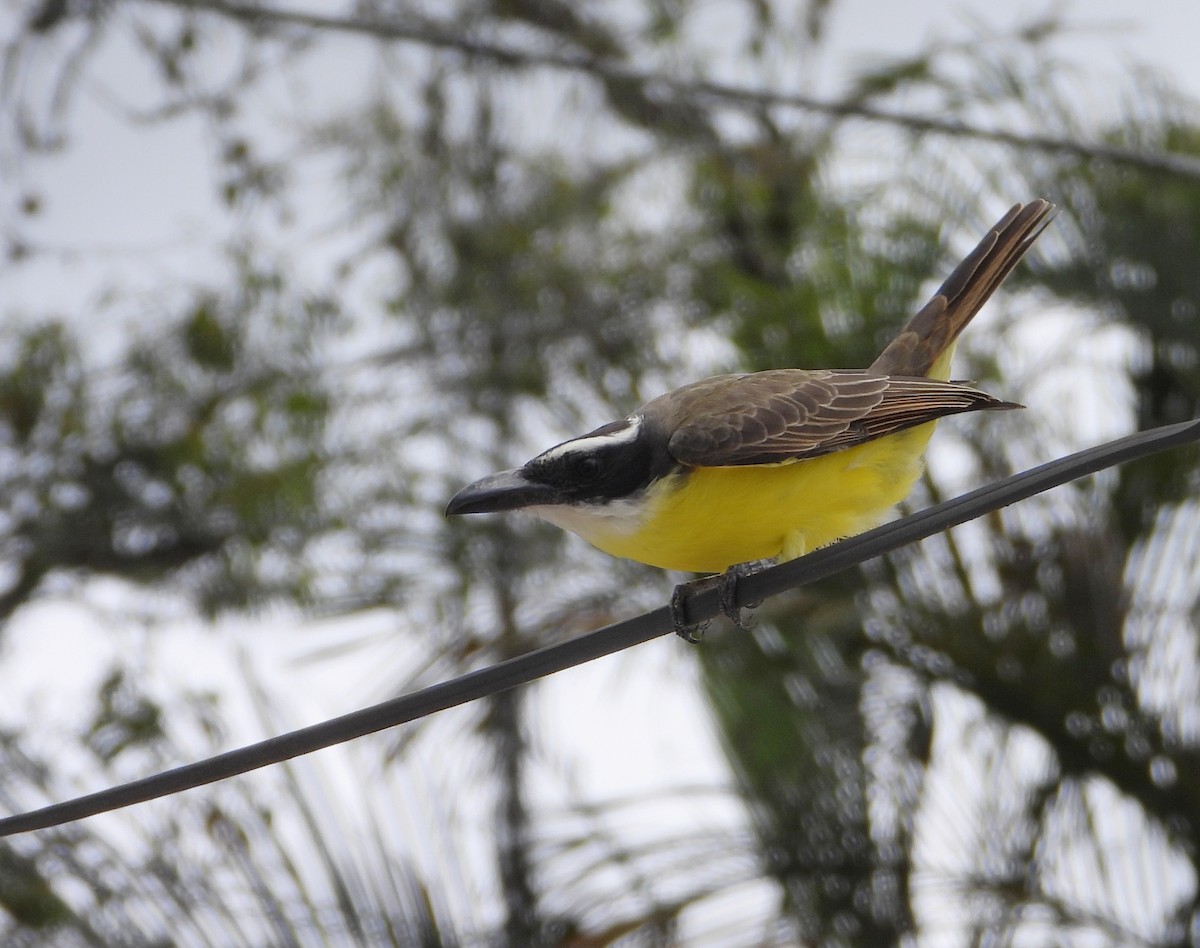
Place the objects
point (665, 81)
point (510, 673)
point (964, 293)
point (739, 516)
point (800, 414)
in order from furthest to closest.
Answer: point (665, 81)
point (964, 293)
point (800, 414)
point (739, 516)
point (510, 673)

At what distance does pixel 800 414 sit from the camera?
2.97m

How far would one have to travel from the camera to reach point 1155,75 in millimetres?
6090

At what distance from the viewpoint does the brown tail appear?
3354mm

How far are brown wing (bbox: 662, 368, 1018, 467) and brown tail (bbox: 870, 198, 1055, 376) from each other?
0.31m

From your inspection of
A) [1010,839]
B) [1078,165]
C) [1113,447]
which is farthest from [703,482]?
[1078,165]

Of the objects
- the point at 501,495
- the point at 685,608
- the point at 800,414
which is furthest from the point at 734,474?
the point at 501,495

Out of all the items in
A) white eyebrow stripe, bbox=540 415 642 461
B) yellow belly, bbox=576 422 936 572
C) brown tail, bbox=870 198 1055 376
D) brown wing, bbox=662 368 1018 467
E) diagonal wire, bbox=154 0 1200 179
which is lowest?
yellow belly, bbox=576 422 936 572

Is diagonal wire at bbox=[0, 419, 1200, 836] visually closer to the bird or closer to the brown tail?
the bird

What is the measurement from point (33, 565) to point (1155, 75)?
21.6 ft

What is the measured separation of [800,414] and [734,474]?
0.23 meters

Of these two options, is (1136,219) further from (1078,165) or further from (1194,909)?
(1194,909)

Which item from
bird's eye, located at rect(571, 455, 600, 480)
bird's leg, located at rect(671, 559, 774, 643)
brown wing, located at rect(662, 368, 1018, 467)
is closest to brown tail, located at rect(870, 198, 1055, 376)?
brown wing, located at rect(662, 368, 1018, 467)

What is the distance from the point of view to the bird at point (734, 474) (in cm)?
281

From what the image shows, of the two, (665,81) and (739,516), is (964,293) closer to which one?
(739,516)
